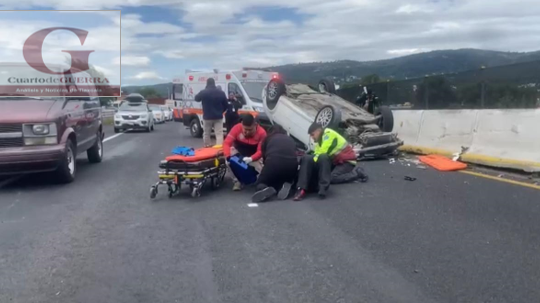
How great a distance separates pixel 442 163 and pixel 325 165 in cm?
383

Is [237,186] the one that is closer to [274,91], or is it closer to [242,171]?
[242,171]

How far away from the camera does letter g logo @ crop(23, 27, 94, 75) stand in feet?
36.5

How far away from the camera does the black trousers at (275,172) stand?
8547 mm

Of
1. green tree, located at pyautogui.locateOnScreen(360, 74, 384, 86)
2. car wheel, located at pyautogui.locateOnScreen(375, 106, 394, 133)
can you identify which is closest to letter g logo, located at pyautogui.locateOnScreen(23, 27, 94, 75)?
car wheel, located at pyautogui.locateOnScreen(375, 106, 394, 133)

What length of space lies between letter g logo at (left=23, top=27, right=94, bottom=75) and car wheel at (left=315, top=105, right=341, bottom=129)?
5469mm

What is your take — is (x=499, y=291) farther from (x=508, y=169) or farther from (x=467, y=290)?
(x=508, y=169)

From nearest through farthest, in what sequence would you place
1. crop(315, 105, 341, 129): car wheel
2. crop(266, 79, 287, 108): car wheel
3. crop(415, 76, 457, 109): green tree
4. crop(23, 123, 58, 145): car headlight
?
crop(23, 123, 58, 145): car headlight < crop(315, 105, 341, 129): car wheel < crop(266, 79, 287, 108): car wheel < crop(415, 76, 457, 109): green tree

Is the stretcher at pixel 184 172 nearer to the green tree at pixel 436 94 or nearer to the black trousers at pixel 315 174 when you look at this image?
the black trousers at pixel 315 174

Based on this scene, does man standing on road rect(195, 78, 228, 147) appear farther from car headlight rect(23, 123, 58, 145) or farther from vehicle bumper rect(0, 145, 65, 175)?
vehicle bumper rect(0, 145, 65, 175)

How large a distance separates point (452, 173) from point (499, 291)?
6319 millimetres

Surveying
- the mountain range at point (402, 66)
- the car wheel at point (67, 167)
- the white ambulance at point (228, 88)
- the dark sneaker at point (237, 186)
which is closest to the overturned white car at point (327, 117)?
the white ambulance at point (228, 88)

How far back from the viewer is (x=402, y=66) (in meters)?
23.5

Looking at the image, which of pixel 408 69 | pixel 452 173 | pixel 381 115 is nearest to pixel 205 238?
pixel 452 173

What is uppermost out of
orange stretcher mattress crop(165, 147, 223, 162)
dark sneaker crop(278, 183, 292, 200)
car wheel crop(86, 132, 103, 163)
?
orange stretcher mattress crop(165, 147, 223, 162)
